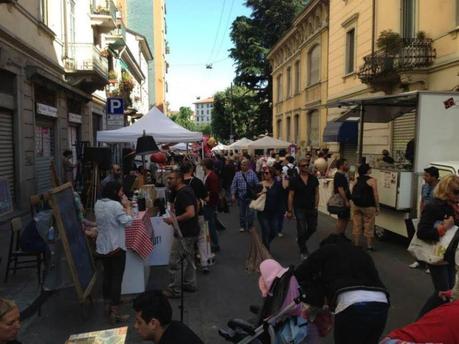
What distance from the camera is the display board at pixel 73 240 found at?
18.1ft

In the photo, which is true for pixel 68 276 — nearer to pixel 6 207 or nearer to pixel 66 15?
pixel 6 207

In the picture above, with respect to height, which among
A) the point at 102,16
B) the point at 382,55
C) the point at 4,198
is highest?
the point at 102,16

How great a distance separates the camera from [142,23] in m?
66.2

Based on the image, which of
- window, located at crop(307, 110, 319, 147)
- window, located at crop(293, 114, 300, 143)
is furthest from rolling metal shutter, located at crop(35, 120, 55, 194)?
window, located at crop(293, 114, 300, 143)

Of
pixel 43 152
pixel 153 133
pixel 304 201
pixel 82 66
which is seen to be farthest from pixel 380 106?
pixel 82 66

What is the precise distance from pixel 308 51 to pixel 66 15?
1595 centimetres

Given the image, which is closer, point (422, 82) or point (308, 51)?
point (422, 82)

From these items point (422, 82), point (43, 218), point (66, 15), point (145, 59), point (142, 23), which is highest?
point (142, 23)

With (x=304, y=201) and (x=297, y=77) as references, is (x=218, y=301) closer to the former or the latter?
(x=304, y=201)

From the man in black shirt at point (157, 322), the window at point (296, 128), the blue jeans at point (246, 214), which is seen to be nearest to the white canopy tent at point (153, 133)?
the blue jeans at point (246, 214)

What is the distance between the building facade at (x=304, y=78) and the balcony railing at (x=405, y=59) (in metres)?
5.64

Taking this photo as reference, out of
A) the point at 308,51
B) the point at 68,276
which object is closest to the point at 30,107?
the point at 68,276

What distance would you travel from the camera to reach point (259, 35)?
150 feet

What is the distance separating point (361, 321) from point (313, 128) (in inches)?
1046
